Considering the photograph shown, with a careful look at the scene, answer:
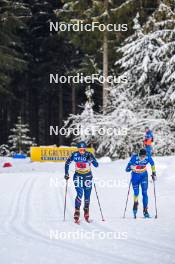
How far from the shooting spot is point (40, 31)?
144 ft

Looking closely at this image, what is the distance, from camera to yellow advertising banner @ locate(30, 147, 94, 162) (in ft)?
94.8

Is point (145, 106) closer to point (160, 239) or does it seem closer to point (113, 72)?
point (113, 72)

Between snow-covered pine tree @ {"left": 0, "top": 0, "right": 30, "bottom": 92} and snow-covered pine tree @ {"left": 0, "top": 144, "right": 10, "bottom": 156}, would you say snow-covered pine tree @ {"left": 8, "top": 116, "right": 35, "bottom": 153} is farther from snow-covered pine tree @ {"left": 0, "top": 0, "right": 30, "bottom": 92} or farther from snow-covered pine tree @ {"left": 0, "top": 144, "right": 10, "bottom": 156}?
snow-covered pine tree @ {"left": 0, "top": 0, "right": 30, "bottom": 92}

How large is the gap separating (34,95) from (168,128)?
2380 cm

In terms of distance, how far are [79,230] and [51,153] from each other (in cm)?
1899

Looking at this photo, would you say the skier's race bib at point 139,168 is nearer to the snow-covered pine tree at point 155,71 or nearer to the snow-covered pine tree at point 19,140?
the snow-covered pine tree at point 155,71

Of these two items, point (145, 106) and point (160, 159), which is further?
point (145, 106)

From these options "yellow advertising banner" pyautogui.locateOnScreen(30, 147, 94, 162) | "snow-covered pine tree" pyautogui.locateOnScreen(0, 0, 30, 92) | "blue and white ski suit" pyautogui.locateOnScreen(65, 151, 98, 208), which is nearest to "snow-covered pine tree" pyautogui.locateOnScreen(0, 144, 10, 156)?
"snow-covered pine tree" pyautogui.locateOnScreen(0, 0, 30, 92)

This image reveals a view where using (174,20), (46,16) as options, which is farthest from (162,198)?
(46,16)

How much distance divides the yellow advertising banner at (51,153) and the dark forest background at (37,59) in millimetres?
7535

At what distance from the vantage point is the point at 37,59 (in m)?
44.9

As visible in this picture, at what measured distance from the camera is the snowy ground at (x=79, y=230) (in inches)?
311

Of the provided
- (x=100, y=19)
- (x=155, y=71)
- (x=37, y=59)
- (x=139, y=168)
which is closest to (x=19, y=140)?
(x=37, y=59)

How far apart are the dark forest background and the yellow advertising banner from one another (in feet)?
24.7
